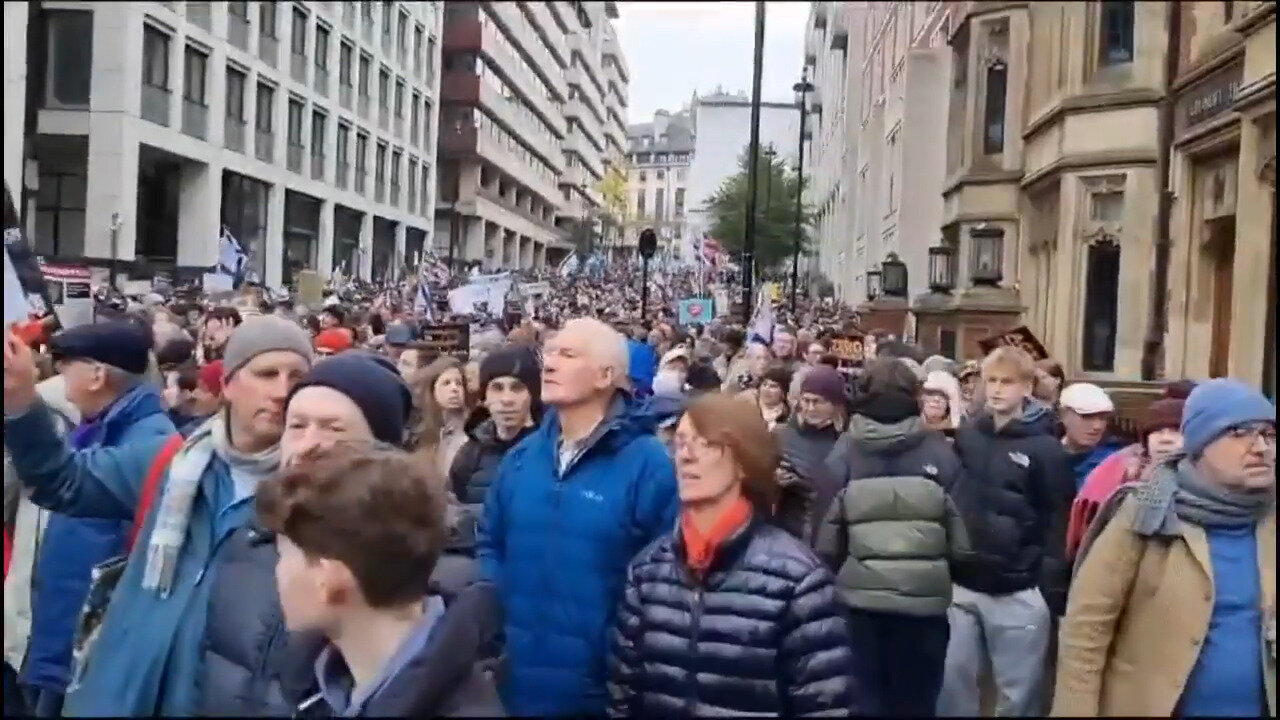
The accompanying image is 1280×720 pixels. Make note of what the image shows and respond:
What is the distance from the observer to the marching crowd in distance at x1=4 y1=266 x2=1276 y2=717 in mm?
2664

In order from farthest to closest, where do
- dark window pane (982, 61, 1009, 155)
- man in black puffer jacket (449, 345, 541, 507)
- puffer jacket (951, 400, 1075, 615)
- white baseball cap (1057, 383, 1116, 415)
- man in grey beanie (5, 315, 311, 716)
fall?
puffer jacket (951, 400, 1075, 615) < white baseball cap (1057, 383, 1116, 415) < man in black puffer jacket (449, 345, 541, 507) < dark window pane (982, 61, 1009, 155) < man in grey beanie (5, 315, 311, 716)

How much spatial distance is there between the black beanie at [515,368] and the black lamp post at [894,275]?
155 cm

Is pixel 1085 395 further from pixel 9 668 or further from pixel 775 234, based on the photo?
pixel 775 234

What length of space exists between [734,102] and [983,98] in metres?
1.12

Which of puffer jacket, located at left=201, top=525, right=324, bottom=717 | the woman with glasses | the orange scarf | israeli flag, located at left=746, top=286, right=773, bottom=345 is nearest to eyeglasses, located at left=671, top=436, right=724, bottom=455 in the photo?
the woman with glasses

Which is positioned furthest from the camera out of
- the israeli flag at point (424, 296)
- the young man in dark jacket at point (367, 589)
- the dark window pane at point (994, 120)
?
the israeli flag at point (424, 296)

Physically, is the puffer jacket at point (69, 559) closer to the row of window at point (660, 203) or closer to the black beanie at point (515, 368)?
the black beanie at point (515, 368)

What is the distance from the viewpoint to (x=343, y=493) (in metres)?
2.64

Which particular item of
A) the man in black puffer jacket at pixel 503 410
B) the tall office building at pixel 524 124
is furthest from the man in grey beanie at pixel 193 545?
the man in black puffer jacket at pixel 503 410

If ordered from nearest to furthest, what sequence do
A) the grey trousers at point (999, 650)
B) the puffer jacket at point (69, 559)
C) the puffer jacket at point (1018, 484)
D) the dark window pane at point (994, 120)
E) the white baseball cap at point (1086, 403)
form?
1. the grey trousers at point (999, 650)
2. the dark window pane at point (994, 120)
3. the puffer jacket at point (69, 559)
4. the white baseball cap at point (1086, 403)
5. the puffer jacket at point (1018, 484)

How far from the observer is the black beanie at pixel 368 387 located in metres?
3.39

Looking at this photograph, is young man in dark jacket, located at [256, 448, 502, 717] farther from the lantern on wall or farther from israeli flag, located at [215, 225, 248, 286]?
the lantern on wall

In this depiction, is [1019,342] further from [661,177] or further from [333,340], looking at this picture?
[333,340]

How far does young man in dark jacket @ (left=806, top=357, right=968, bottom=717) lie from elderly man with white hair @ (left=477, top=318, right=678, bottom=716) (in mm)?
731
